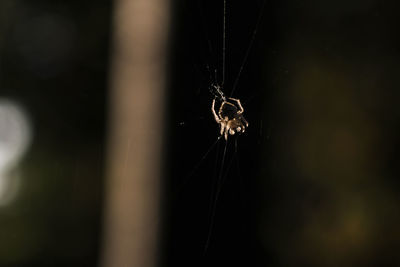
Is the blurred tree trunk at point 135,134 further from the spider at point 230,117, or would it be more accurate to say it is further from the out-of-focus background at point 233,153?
the spider at point 230,117

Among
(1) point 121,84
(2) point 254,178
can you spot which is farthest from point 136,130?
(2) point 254,178

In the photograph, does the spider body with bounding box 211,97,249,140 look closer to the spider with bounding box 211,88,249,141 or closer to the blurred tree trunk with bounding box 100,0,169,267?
the spider with bounding box 211,88,249,141

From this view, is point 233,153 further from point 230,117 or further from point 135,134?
point 135,134

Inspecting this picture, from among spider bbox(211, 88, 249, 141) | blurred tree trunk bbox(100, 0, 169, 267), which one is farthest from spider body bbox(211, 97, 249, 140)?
blurred tree trunk bbox(100, 0, 169, 267)

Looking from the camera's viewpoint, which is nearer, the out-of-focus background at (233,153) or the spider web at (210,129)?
the spider web at (210,129)

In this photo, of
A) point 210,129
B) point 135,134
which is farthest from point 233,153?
point 135,134

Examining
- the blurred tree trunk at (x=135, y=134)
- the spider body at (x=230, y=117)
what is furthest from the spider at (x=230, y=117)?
the blurred tree trunk at (x=135, y=134)
